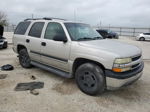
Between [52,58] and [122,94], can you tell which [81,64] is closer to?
[52,58]

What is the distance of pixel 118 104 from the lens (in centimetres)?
306

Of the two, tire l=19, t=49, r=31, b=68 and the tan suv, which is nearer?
the tan suv

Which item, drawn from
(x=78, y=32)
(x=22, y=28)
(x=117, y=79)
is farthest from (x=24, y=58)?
(x=117, y=79)

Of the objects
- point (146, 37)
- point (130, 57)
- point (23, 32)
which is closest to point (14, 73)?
point (23, 32)

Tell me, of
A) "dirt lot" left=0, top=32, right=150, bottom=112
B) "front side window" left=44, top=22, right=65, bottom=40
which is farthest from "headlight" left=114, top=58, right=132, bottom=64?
"front side window" left=44, top=22, right=65, bottom=40

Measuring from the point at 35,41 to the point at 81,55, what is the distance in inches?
73.1

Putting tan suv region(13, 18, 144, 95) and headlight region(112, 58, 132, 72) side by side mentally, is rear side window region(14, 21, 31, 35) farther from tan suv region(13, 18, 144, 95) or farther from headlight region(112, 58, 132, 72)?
headlight region(112, 58, 132, 72)

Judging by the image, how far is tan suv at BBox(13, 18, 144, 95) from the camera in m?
2.92

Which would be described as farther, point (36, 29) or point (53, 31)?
point (36, 29)

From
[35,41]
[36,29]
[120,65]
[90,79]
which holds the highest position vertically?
[36,29]

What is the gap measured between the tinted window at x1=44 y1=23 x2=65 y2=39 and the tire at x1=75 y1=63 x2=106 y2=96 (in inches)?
44.1

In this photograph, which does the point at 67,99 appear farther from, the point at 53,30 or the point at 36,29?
the point at 36,29

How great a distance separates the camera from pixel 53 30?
4.02 meters

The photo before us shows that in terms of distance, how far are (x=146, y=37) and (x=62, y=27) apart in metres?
19.6
